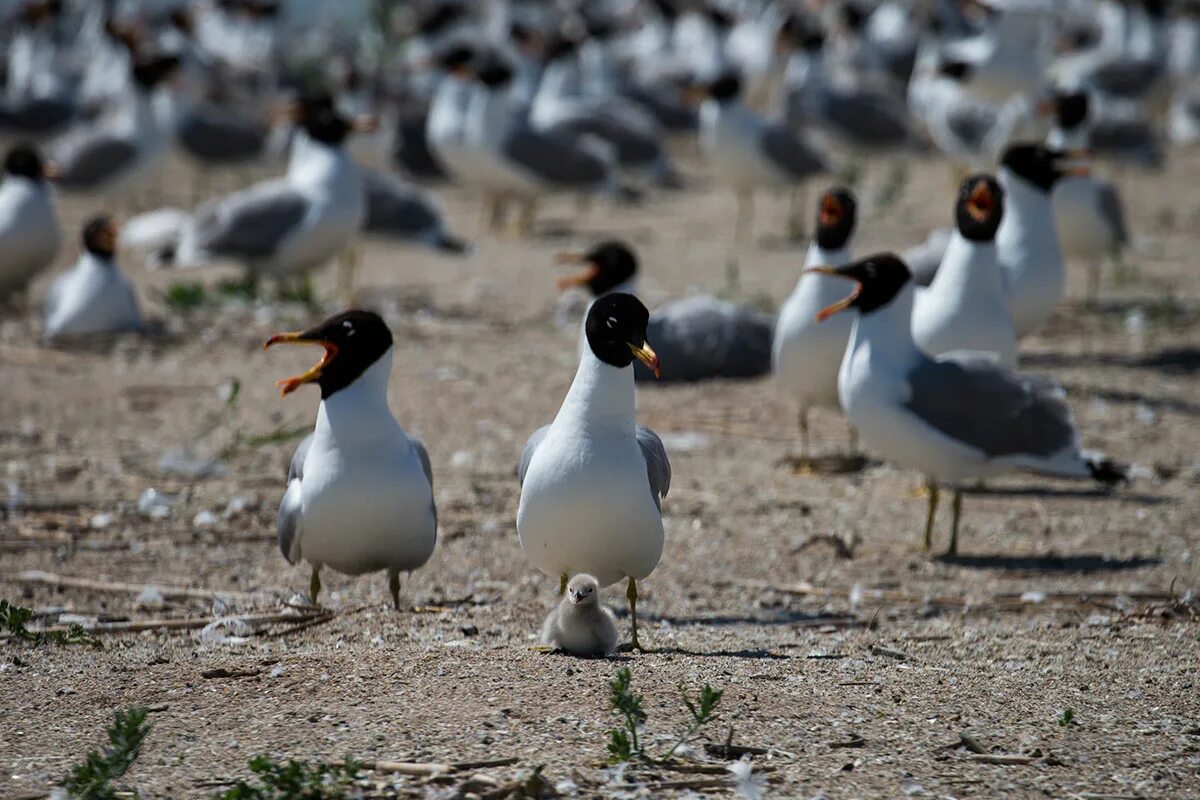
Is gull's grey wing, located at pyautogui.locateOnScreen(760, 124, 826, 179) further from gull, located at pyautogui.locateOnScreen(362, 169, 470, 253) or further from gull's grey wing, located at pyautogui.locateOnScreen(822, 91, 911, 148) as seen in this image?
gull's grey wing, located at pyautogui.locateOnScreen(822, 91, 911, 148)

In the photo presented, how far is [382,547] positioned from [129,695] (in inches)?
45.9

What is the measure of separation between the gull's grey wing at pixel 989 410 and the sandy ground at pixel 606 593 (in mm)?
459

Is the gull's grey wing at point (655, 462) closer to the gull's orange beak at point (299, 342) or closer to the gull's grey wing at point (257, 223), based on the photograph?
the gull's orange beak at point (299, 342)

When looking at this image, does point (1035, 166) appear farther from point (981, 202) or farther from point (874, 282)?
point (874, 282)

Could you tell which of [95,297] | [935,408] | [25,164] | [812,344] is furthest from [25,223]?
[935,408]

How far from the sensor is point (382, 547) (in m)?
5.41

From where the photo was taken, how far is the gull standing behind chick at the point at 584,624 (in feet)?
15.4

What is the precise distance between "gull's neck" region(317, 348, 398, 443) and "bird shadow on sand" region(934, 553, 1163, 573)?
8.25 ft

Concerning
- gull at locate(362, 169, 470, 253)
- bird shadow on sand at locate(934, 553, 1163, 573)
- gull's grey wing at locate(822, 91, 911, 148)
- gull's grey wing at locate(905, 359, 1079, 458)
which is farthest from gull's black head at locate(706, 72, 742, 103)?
bird shadow on sand at locate(934, 553, 1163, 573)

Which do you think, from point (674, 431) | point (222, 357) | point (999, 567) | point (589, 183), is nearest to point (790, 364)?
point (674, 431)

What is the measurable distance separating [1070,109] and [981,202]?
4.13m

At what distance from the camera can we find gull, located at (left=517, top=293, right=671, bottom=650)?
4922 mm

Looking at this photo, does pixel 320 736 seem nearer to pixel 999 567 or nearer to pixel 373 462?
pixel 373 462

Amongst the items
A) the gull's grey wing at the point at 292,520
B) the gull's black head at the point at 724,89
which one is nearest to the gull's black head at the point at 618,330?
the gull's grey wing at the point at 292,520
